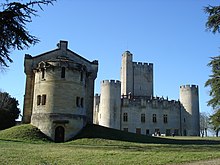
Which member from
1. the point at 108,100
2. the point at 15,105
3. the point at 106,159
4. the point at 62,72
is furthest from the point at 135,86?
the point at 106,159

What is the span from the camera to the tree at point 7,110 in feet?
135

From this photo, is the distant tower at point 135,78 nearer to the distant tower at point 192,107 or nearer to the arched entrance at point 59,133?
the distant tower at point 192,107

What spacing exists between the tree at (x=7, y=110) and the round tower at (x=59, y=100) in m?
11.5

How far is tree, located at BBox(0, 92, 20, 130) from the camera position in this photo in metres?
41.1

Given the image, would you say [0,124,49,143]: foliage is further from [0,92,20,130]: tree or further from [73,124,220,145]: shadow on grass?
[0,92,20,130]: tree

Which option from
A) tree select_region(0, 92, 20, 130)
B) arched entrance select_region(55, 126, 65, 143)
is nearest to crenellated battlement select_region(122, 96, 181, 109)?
tree select_region(0, 92, 20, 130)

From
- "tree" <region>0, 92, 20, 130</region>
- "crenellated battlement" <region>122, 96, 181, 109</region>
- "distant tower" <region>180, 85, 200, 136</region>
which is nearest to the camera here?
"tree" <region>0, 92, 20, 130</region>

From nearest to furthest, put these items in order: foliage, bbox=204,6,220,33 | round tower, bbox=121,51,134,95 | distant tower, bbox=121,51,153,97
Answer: foliage, bbox=204,6,220,33, round tower, bbox=121,51,134,95, distant tower, bbox=121,51,153,97

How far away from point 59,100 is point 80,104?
270 cm

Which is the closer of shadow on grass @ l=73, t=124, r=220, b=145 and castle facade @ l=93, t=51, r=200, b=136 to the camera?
shadow on grass @ l=73, t=124, r=220, b=145

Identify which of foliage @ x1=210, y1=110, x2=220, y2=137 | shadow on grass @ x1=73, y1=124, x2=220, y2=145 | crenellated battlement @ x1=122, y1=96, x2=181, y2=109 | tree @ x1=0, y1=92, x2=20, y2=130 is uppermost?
crenellated battlement @ x1=122, y1=96, x2=181, y2=109

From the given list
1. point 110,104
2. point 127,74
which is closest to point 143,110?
point 110,104

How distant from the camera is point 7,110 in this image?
4222 centimetres

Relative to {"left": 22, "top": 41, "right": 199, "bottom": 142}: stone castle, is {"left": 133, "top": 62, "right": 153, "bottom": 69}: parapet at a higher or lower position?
higher
